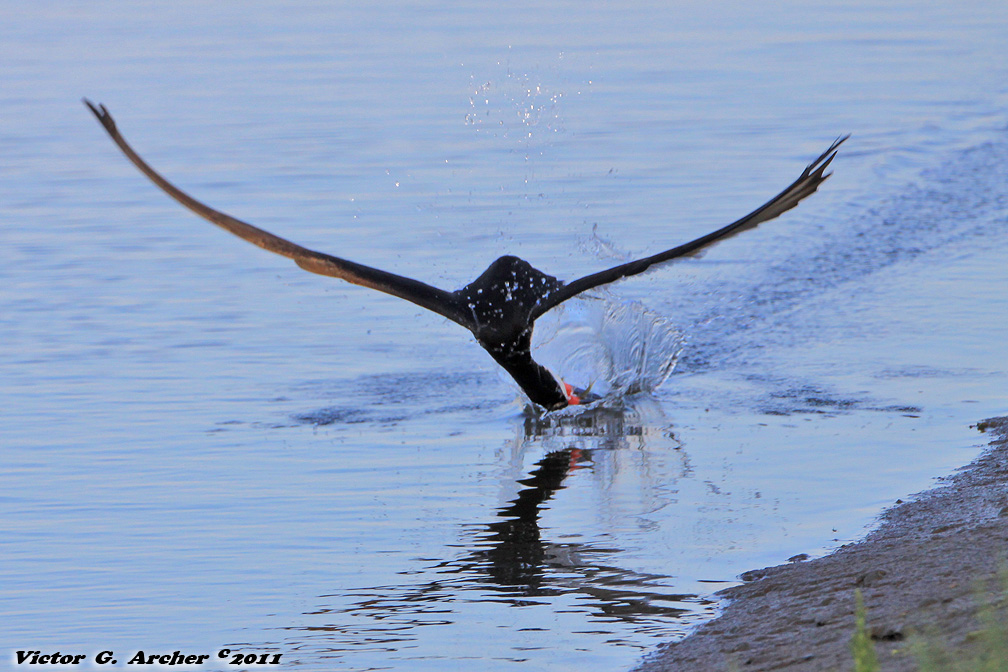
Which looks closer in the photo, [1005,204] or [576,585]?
[576,585]

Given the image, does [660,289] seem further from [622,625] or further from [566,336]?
[622,625]

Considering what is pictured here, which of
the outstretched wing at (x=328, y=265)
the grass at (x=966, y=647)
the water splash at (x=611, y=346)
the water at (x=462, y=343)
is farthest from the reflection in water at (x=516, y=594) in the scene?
the water splash at (x=611, y=346)

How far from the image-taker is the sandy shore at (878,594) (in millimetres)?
4945

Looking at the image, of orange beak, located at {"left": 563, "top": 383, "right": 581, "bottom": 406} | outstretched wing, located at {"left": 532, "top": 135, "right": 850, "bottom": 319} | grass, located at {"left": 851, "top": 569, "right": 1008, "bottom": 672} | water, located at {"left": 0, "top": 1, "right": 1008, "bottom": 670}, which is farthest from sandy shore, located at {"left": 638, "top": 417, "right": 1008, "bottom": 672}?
orange beak, located at {"left": 563, "top": 383, "right": 581, "bottom": 406}

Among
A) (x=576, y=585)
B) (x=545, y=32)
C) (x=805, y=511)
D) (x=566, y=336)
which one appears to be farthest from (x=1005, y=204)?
(x=545, y=32)

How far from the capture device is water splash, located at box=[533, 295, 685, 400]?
985cm

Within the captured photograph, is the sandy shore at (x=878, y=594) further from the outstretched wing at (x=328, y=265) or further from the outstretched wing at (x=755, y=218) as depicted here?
the outstretched wing at (x=328, y=265)

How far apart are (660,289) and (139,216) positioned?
5241 mm

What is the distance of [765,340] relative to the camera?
10.4 m

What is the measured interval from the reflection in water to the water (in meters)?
0.02

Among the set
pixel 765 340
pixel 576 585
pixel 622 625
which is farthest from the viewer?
pixel 765 340

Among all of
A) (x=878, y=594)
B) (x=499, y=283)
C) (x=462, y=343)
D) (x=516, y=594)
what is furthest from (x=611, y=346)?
(x=878, y=594)

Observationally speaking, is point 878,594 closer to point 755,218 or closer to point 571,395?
point 755,218

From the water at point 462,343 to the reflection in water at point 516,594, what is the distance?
2 cm
